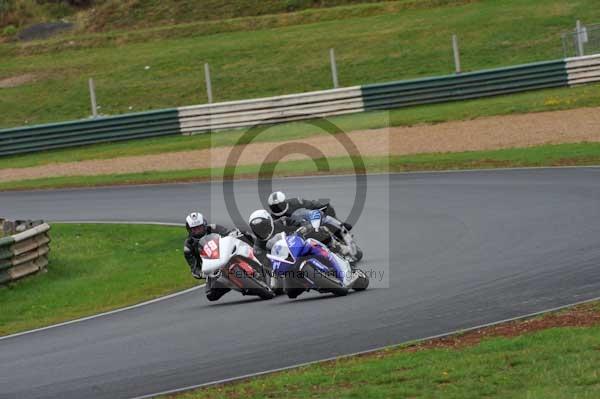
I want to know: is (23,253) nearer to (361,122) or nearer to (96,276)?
(96,276)

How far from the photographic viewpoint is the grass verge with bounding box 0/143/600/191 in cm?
2327

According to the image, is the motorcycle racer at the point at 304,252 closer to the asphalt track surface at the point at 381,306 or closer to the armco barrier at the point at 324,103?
the asphalt track surface at the point at 381,306

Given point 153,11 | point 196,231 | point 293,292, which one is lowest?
point 293,292

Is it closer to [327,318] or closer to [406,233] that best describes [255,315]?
[327,318]

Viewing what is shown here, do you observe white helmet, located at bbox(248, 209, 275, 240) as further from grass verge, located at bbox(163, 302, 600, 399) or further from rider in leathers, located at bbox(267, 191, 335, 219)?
grass verge, located at bbox(163, 302, 600, 399)

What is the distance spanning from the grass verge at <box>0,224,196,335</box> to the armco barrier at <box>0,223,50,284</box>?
0.16m

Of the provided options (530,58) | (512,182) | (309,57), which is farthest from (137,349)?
(309,57)

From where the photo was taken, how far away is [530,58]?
36969mm

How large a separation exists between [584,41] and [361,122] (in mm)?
7215

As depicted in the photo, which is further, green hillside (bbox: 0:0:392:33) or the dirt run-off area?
green hillside (bbox: 0:0:392:33)

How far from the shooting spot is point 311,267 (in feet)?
42.7

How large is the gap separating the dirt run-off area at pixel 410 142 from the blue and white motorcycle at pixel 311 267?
12.9m

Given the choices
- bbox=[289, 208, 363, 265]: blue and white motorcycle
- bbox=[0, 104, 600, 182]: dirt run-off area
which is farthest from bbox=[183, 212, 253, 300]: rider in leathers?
bbox=[0, 104, 600, 182]: dirt run-off area

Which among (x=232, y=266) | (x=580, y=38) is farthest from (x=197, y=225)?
(x=580, y=38)
